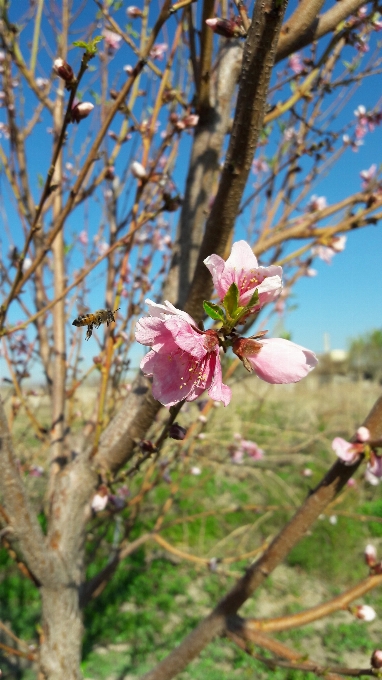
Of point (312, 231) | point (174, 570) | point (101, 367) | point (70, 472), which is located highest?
point (312, 231)

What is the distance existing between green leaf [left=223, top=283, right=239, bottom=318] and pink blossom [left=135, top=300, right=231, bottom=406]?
0.04m

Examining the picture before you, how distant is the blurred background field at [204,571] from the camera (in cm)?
311

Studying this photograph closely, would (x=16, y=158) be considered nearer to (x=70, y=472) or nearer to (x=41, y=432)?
(x=41, y=432)

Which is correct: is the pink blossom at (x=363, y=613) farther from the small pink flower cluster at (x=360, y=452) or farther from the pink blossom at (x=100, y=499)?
the pink blossom at (x=100, y=499)

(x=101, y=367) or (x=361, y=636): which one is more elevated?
(x=101, y=367)

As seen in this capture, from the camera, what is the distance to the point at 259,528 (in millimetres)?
5441

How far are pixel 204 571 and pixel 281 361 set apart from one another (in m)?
4.83

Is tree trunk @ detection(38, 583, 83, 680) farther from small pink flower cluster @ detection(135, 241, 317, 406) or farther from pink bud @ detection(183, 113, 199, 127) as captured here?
pink bud @ detection(183, 113, 199, 127)

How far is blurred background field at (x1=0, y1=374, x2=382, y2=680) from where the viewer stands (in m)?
3.11

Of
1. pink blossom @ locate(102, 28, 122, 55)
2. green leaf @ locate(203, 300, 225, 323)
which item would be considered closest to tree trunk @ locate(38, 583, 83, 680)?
green leaf @ locate(203, 300, 225, 323)

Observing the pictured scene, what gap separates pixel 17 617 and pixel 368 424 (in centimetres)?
387

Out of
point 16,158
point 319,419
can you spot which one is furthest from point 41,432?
point 319,419

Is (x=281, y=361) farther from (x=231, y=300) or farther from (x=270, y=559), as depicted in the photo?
(x=270, y=559)

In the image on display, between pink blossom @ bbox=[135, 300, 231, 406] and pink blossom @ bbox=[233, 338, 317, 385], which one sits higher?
pink blossom @ bbox=[233, 338, 317, 385]
